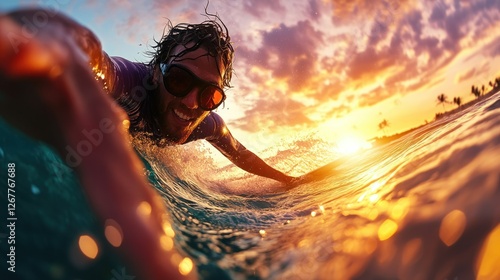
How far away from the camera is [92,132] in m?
0.87

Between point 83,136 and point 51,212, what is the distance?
1.48m

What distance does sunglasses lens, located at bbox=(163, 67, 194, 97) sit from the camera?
3.30 metres

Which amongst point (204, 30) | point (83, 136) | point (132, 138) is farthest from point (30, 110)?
point (204, 30)

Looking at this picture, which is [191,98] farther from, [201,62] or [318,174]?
[318,174]

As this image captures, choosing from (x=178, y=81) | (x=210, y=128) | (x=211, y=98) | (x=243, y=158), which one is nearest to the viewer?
(x=178, y=81)

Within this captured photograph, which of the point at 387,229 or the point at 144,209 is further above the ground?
the point at 144,209

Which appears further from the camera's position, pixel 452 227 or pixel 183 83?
pixel 183 83

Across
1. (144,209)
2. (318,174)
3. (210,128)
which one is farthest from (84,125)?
(318,174)

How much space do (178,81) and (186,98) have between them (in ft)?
0.61

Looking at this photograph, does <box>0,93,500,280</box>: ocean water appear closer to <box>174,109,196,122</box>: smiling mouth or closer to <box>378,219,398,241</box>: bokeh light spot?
<box>378,219,398,241</box>: bokeh light spot

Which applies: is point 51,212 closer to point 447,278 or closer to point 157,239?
point 157,239

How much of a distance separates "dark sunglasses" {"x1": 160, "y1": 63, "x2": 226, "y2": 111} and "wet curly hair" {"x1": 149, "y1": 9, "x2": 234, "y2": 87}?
29 cm

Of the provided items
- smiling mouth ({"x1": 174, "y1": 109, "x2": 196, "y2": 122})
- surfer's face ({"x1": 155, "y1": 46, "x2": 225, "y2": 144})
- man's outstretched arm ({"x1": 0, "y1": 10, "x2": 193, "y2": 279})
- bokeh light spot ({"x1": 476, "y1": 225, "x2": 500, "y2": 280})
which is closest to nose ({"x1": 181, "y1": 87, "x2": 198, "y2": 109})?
surfer's face ({"x1": 155, "y1": 46, "x2": 225, "y2": 144})

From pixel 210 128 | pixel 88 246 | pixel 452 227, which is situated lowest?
pixel 452 227
